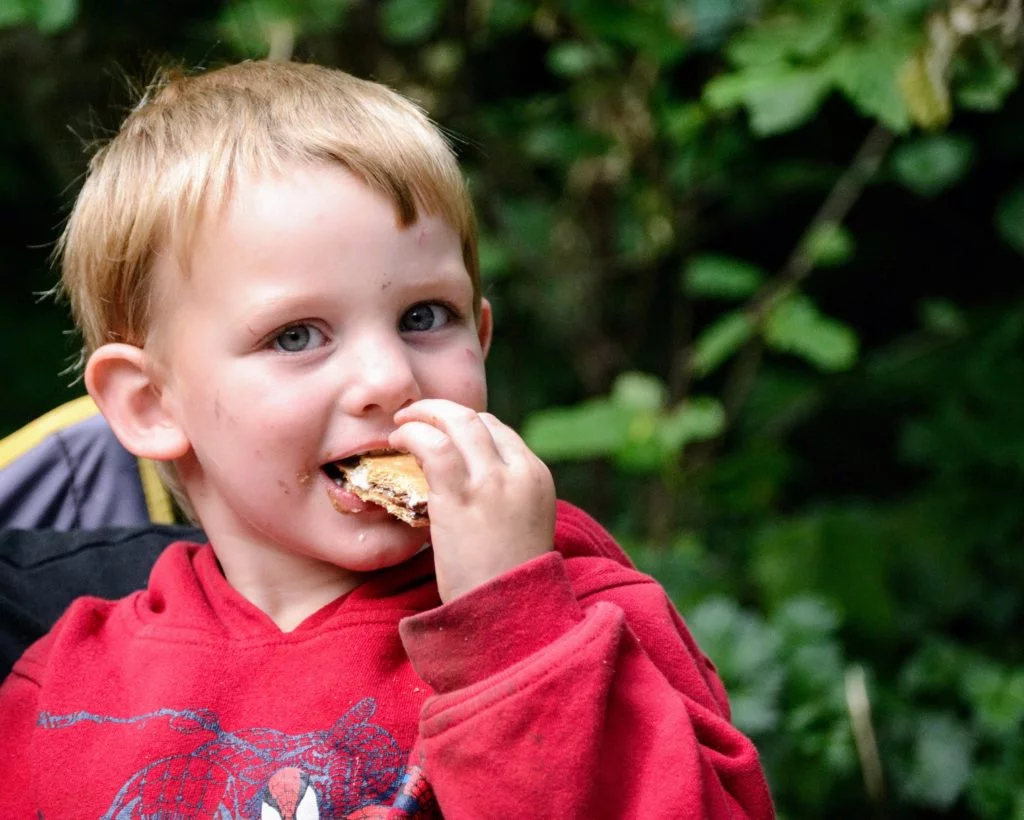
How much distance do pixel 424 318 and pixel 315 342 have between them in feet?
0.36

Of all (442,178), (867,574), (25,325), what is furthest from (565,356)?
(442,178)

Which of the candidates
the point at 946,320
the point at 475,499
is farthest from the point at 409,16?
the point at 475,499

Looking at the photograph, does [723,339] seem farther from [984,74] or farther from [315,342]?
[315,342]

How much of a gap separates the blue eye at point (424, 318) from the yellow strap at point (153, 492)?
0.74 m

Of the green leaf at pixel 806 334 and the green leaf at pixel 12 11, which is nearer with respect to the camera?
the green leaf at pixel 12 11

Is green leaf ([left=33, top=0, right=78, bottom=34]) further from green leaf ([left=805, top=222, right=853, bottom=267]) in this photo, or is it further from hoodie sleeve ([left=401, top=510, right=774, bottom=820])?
hoodie sleeve ([left=401, top=510, right=774, bottom=820])

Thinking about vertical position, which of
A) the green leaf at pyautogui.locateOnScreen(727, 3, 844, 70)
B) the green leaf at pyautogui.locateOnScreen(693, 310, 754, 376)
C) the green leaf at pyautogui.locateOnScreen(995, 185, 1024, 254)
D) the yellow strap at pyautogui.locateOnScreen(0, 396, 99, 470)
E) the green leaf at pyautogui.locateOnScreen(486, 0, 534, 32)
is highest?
the green leaf at pyautogui.locateOnScreen(727, 3, 844, 70)

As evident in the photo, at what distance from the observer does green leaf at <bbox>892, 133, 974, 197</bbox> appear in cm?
289

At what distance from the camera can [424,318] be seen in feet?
4.31

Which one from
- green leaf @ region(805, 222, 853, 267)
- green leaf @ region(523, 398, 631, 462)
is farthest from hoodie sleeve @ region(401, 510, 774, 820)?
green leaf @ region(805, 222, 853, 267)

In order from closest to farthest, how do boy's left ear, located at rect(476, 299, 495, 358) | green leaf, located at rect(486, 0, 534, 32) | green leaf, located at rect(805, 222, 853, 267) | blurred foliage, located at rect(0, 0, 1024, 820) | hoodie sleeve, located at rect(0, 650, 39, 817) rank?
1. hoodie sleeve, located at rect(0, 650, 39, 817)
2. boy's left ear, located at rect(476, 299, 495, 358)
3. blurred foliage, located at rect(0, 0, 1024, 820)
4. green leaf, located at rect(805, 222, 853, 267)
5. green leaf, located at rect(486, 0, 534, 32)

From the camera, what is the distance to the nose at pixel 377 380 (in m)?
1.23

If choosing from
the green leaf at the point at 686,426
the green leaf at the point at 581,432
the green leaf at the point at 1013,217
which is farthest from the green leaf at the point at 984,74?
the green leaf at the point at 581,432

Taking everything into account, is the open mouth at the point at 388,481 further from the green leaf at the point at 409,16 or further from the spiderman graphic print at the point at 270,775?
the green leaf at the point at 409,16
